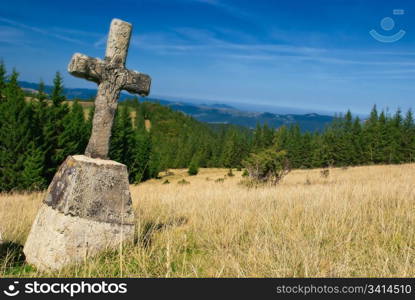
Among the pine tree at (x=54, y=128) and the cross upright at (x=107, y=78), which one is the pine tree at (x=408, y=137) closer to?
the pine tree at (x=54, y=128)

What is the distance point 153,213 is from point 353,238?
350 centimetres

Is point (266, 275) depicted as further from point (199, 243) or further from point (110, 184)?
point (110, 184)

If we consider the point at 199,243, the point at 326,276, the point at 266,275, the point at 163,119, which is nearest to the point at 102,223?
the point at 199,243

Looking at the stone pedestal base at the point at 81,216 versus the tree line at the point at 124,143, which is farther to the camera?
the tree line at the point at 124,143

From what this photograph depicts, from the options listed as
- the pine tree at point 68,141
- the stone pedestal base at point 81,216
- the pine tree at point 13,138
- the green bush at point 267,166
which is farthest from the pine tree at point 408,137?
the stone pedestal base at point 81,216

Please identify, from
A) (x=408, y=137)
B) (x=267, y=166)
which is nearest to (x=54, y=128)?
(x=267, y=166)

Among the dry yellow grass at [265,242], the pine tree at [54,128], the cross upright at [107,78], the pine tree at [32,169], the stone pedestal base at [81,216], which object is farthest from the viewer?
the pine tree at [54,128]

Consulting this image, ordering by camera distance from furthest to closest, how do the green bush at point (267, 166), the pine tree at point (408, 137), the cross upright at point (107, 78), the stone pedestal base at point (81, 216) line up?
the pine tree at point (408, 137) < the green bush at point (267, 166) < the cross upright at point (107, 78) < the stone pedestal base at point (81, 216)

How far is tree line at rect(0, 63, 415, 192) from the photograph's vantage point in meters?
30.0

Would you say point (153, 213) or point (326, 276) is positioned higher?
point (326, 276)

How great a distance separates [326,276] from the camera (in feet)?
8.29

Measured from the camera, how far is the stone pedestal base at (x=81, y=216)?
3629 mm

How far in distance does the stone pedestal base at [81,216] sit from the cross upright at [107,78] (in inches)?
11.8

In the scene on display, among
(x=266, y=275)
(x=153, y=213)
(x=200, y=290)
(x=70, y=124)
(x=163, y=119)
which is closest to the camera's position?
(x=200, y=290)
